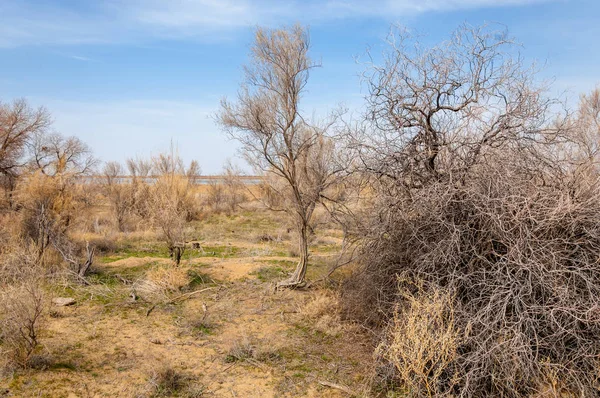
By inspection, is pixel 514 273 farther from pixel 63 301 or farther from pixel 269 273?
pixel 63 301

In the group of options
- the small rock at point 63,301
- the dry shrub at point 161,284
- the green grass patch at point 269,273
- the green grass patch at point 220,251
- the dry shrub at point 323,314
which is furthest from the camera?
the green grass patch at point 220,251

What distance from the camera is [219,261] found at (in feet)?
37.3

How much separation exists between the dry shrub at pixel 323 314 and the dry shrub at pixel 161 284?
9.43 ft

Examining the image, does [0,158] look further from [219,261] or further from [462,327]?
[462,327]

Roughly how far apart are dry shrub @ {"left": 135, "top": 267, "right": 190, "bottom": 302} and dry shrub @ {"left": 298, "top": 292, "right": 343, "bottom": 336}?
2873mm

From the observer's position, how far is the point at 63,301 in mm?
7656

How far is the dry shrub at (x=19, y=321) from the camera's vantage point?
503 centimetres

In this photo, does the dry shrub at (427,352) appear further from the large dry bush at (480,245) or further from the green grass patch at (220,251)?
the green grass patch at (220,251)

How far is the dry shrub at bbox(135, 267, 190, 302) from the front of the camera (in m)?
8.16

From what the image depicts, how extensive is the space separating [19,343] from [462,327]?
17.7 feet

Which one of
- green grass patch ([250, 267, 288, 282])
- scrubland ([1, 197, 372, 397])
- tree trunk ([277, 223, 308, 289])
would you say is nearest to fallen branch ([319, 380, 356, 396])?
scrubland ([1, 197, 372, 397])

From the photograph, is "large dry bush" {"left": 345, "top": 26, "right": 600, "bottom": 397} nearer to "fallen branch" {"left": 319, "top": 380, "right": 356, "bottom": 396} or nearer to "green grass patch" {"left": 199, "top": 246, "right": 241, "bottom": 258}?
"fallen branch" {"left": 319, "top": 380, "right": 356, "bottom": 396}

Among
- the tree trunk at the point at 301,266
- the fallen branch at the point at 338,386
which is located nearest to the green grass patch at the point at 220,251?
the tree trunk at the point at 301,266

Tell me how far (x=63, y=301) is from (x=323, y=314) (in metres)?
4.89
